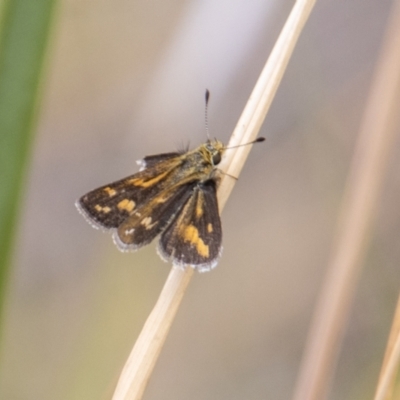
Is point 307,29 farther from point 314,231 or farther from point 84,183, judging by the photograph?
point 84,183

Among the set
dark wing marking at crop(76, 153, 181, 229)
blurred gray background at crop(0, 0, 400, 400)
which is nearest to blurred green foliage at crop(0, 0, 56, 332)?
dark wing marking at crop(76, 153, 181, 229)

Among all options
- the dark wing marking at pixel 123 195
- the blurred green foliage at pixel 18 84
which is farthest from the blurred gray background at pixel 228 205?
the blurred green foliage at pixel 18 84

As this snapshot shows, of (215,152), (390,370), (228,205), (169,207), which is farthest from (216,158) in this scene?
(228,205)

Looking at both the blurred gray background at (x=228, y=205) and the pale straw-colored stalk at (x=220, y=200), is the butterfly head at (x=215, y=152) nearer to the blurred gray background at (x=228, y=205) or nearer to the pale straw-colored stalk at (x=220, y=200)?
the pale straw-colored stalk at (x=220, y=200)

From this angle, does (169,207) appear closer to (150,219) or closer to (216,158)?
(150,219)

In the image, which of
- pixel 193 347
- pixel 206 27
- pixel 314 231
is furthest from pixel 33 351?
pixel 206 27

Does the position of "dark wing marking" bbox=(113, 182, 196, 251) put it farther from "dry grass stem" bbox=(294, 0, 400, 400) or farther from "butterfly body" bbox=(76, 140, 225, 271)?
"dry grass stem" bbox=(294, 0, 400, 400)

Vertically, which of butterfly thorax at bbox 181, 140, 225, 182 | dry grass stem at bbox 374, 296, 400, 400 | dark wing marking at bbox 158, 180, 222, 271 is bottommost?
dry grass stem at bbox 374, 296, 400, 400
